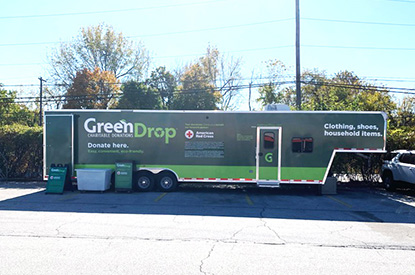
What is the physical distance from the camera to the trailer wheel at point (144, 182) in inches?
491

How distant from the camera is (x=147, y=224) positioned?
25.2ft

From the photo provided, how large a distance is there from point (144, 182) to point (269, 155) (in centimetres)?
491

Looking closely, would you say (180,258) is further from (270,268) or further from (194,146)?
(194,146)

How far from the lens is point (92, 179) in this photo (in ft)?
39.8

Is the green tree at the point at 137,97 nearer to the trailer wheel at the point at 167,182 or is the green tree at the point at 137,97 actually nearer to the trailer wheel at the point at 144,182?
the trailer wheel at the point at 144,182

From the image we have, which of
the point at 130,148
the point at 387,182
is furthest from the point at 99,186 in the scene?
the point at 387,182

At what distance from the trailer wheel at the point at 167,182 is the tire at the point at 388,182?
895 centimetres

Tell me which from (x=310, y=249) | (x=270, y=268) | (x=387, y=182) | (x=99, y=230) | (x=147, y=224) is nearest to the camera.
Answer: (x=270, y=268)

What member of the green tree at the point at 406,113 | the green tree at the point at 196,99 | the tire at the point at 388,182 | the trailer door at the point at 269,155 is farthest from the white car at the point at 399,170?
the green tree at the point at 196,99

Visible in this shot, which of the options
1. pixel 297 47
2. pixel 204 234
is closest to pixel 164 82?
pixel 297 47

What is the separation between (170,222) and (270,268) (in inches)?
138

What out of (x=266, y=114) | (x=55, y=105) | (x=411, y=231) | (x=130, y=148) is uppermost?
(x=55, y=105)

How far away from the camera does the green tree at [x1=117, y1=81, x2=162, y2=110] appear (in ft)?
94.3

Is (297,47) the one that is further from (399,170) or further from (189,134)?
(189,134)
